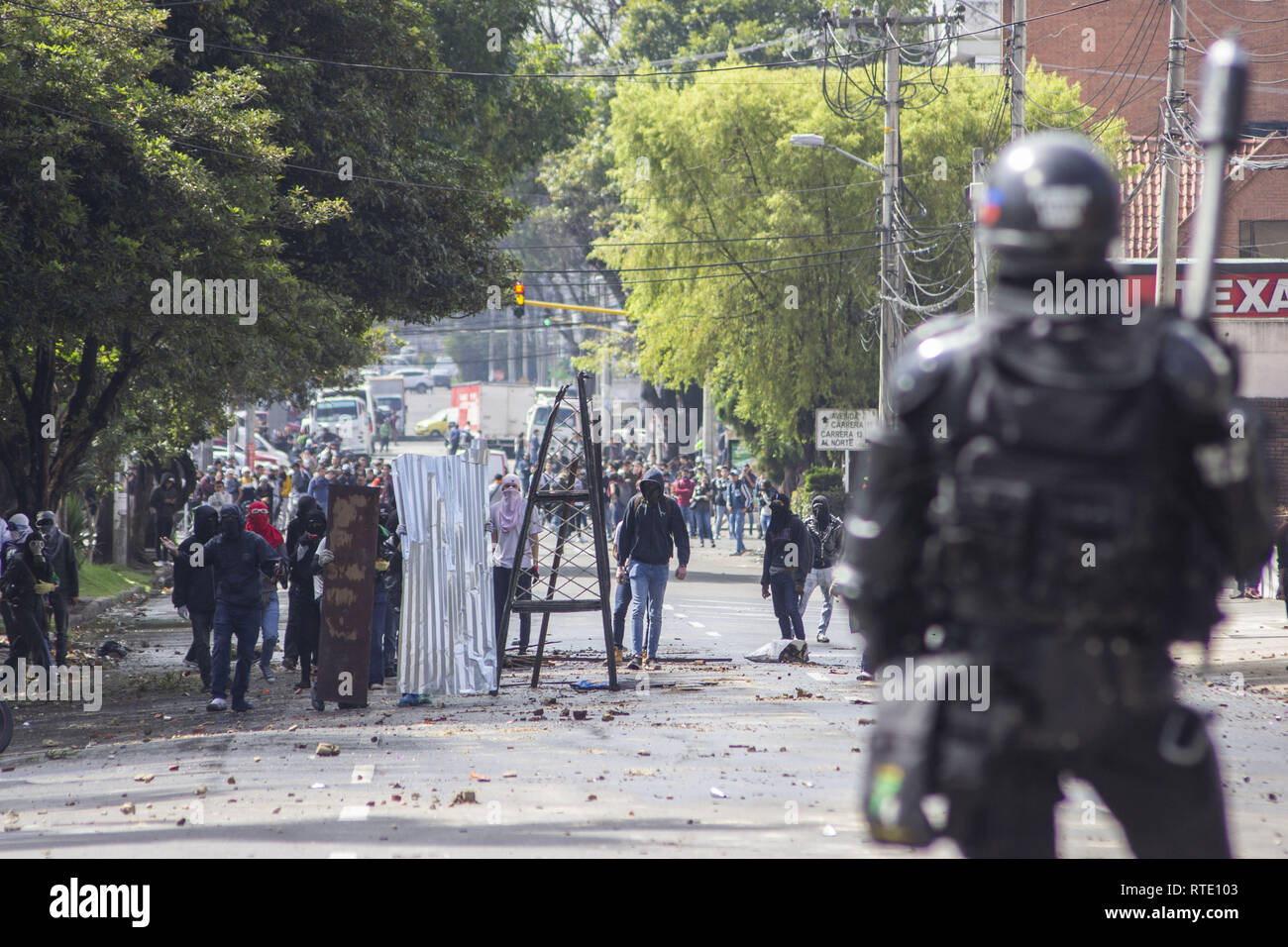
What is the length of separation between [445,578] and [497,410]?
4834cm

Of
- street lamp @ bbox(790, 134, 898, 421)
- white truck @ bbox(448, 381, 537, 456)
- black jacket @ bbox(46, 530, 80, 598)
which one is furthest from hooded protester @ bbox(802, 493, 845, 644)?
white truck @ bbox(448, 381, 537, 456)

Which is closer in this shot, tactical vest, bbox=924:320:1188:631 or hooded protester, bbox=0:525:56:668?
tactical vest, bbox=924:320:1188:631

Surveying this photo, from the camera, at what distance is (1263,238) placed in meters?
35.0

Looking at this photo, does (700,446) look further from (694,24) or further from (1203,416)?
(1203,416)

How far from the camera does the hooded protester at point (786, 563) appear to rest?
53.8 feet

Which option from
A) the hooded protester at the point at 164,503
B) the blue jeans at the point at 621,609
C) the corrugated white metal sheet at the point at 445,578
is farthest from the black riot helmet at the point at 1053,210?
the hooded protester at the point at 164,503

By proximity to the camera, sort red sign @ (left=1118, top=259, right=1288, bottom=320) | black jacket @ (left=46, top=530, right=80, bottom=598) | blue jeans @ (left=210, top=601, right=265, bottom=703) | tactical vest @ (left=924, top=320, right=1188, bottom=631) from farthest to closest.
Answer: red sign @ (left=1118, top=259, right=1288, bottom=320), black jacket @ (left=46, top=530, right=80, bottom=598), blue jeans @ (left=210, top=601, right=265, bottom=703), tactical vest @ (left=924, top=320, right=1188, bottom=631)

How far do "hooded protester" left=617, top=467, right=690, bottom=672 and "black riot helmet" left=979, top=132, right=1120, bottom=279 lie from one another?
11.9m

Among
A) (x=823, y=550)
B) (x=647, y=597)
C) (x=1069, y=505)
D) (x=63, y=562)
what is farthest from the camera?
(x=823, y=550)

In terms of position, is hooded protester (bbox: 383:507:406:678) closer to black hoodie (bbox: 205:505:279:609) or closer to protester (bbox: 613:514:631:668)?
black hoodie (bbox: 205:505:279:609)

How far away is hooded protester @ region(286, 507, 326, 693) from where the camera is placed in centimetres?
1458

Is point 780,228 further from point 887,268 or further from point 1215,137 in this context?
point 1215,137

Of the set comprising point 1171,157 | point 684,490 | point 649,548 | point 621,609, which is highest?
point 1171,157

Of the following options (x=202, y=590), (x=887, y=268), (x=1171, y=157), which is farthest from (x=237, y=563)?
(x=887, y=268)
